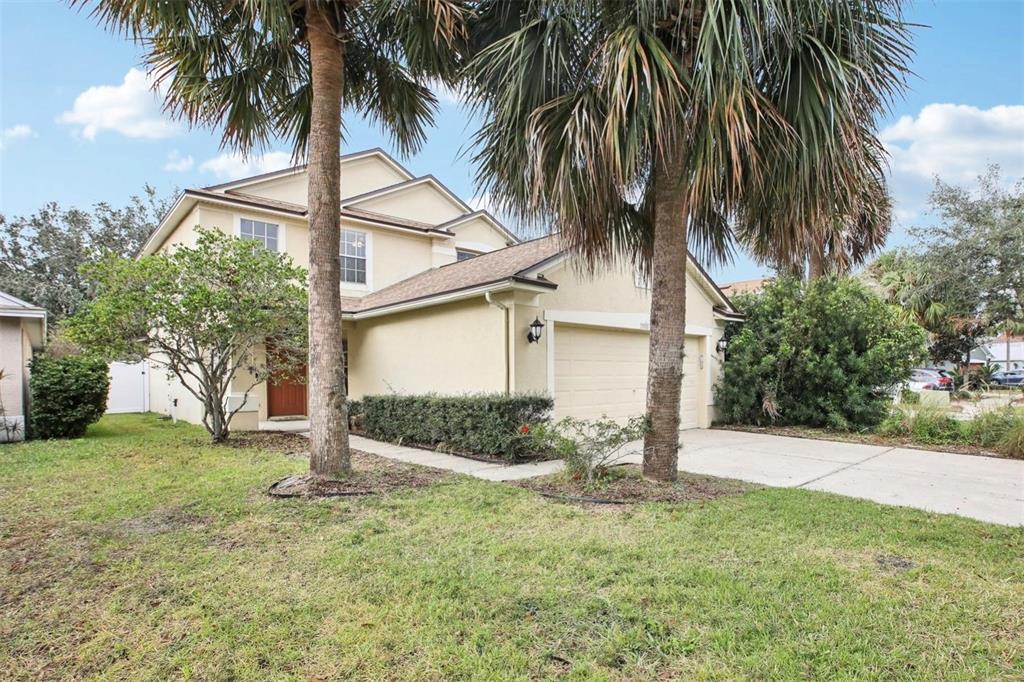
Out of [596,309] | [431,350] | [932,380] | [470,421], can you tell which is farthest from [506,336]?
[932,380]

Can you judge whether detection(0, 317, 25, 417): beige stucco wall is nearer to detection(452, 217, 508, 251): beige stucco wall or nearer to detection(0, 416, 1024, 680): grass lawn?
detection(0, 416, 1024, 680): grass lawn

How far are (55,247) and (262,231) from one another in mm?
21052

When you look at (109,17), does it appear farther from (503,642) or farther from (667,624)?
(667,624)

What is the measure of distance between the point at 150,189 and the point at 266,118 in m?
27.4

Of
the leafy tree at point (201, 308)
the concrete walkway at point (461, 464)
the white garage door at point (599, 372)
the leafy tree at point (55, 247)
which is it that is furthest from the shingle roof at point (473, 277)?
the leafy tree at point (55, 247)

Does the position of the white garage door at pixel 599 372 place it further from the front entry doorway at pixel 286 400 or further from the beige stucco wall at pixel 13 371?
the beige stucco wall at pixel 13 371

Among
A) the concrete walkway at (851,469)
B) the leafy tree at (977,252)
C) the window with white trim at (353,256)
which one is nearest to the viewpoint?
the concrete walkway at (851,469)

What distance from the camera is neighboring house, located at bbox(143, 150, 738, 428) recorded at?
9484mm

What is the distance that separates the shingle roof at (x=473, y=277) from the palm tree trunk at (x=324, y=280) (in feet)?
10.3

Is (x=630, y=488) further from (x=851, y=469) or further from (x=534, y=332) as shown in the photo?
(x=851, y=469)

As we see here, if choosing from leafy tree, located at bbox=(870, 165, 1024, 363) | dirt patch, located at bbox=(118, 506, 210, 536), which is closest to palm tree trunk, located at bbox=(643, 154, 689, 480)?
dirt patch, located at bbox=(118, 506, 210, 536)

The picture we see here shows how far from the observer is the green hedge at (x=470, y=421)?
8219 millimetres

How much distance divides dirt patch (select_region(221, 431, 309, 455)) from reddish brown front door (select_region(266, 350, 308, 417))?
276 centimetres

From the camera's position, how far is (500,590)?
351 cm
